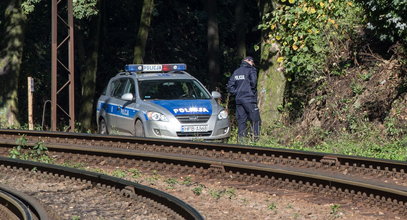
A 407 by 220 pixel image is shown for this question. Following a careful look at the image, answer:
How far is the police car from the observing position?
17969mm

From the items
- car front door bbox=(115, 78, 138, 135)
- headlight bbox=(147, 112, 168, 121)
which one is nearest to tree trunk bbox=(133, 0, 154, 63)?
car front door bbox=(115, 78, 138, 135)

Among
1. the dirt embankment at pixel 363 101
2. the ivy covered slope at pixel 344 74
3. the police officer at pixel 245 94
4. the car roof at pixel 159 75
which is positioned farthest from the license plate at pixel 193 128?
the dirt embankment at pixel 363 101

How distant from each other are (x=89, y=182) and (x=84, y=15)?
18852 millimetres

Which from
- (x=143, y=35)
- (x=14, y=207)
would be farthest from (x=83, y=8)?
(x=14, y=207)

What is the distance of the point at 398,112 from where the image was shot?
55.8ft

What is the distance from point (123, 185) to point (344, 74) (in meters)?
8.91

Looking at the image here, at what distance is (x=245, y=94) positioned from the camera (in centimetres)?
1872

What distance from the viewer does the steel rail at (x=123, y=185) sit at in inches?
373

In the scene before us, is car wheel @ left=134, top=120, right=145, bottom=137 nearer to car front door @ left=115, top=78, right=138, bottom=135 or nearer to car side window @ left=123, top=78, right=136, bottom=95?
car front door @ left=115, top=78, right=138, bottom=135

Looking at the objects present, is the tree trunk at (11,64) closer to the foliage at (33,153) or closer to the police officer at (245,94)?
the police officer at (245,94)

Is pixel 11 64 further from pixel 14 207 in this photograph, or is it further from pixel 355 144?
pixel 14 207

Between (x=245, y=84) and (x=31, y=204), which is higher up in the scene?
(x=245, y=84)

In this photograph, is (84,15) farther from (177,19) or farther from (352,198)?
(352,198)

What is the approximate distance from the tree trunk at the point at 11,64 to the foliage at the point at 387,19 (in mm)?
12857
